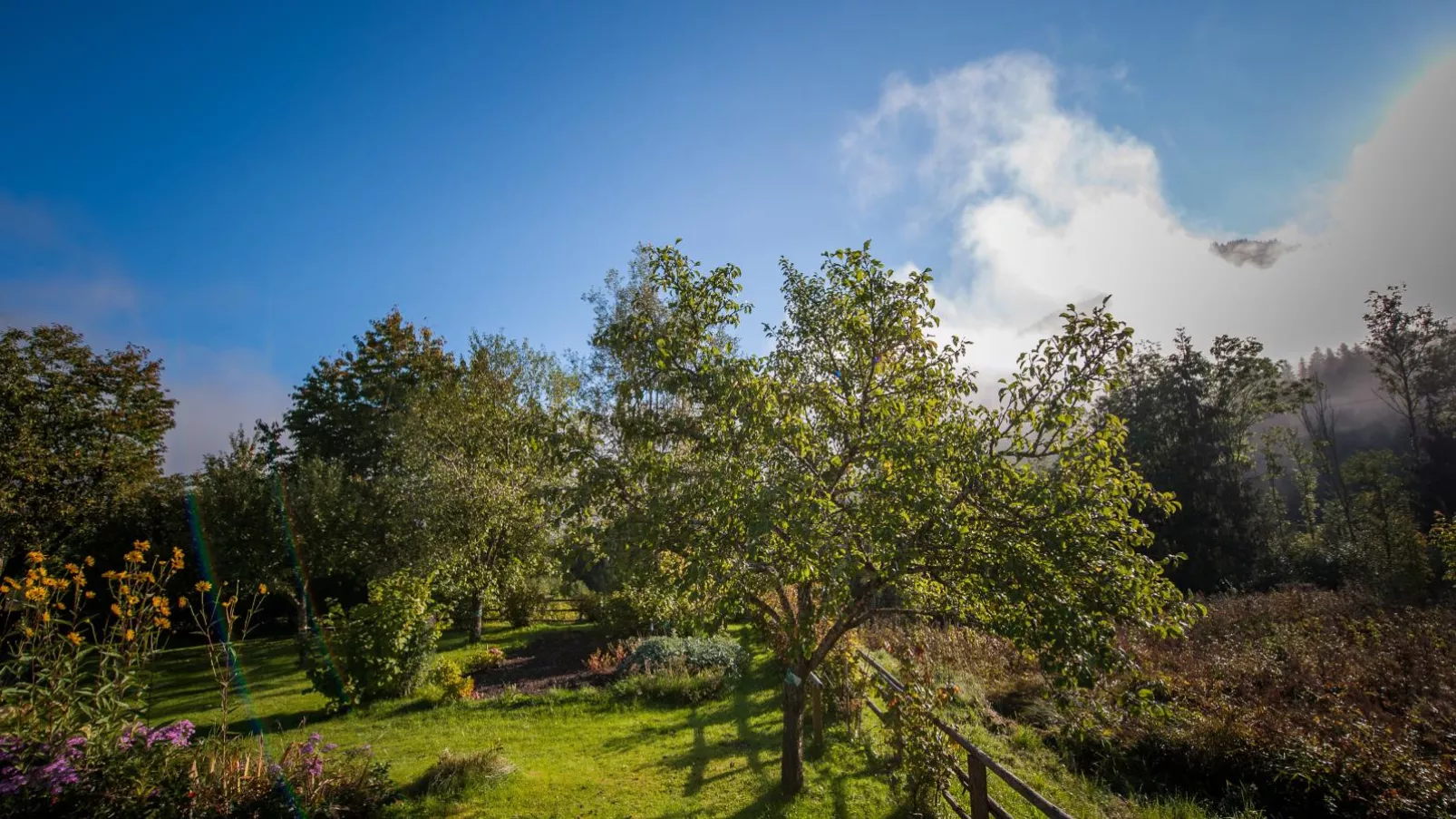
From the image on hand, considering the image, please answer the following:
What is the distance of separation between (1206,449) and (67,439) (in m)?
50.7

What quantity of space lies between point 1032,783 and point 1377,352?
145 feet

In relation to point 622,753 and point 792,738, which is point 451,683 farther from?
point 792,738

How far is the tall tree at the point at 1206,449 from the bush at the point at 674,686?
23.0 m

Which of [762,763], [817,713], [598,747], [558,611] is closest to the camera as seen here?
[762,763]

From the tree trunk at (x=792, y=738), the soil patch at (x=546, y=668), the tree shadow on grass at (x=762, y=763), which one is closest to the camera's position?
the tree trunk at (x=792, y=738)

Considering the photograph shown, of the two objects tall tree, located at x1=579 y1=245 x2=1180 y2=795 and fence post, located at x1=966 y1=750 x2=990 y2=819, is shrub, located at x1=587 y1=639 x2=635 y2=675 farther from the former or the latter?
fence post, located at x1=966 y1=750 x2=990 y2=819

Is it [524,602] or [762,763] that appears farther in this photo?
[524,602]

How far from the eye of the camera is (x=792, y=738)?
725cm

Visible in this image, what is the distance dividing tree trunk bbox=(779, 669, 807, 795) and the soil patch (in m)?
7.66

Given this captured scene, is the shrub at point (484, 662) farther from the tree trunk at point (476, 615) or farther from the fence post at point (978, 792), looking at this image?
the fence post at point (978, 792)

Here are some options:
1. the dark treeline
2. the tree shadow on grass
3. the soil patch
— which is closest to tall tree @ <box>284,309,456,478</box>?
the soil patch

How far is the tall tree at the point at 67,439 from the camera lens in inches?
849

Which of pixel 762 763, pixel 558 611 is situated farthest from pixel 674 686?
pixel 558 611

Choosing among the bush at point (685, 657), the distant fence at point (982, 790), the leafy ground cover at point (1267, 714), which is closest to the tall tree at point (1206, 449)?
the leafy ground cover at point (1267, 714)
